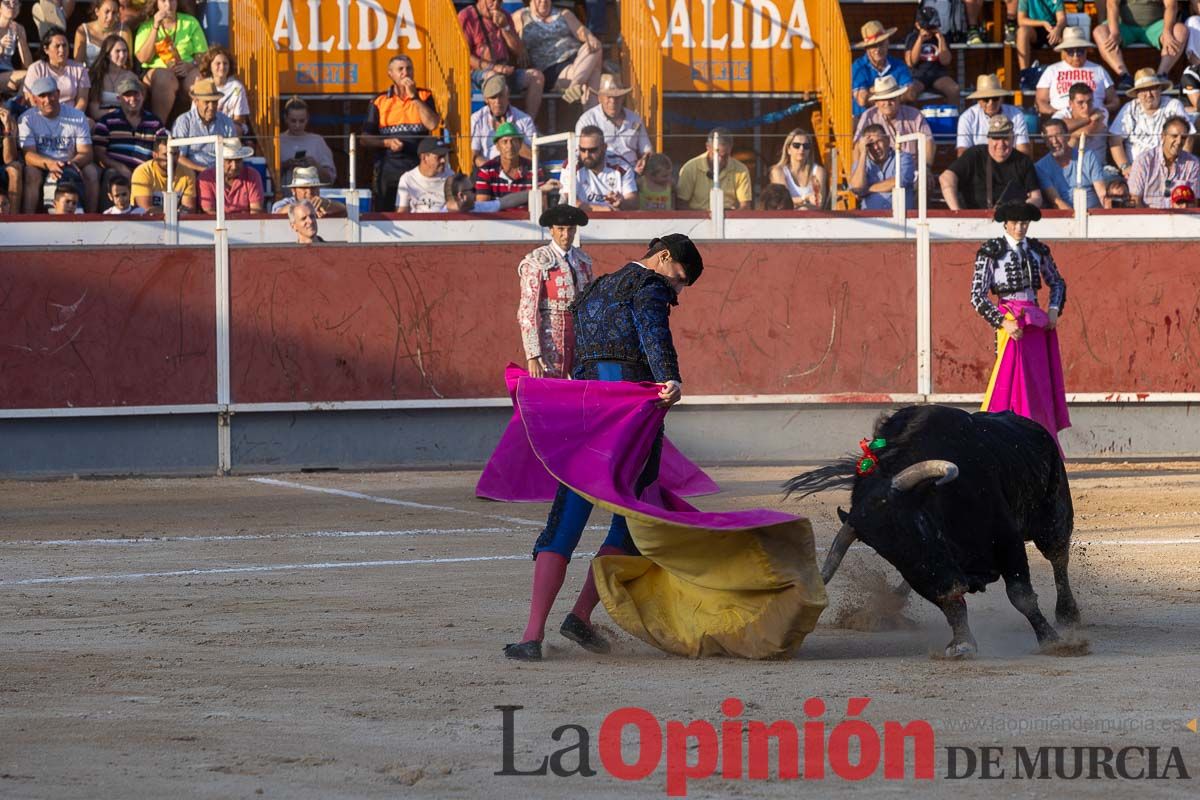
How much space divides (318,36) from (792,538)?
32.3 feet

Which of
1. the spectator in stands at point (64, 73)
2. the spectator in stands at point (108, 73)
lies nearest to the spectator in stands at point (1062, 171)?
the spectator in stands at point (108, 73)

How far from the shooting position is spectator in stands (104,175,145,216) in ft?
42.4

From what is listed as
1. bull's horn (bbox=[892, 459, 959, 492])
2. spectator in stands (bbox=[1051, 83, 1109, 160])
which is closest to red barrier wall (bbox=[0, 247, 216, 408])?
spectator in stands (bbox=[1051, 83, 1109, 160])

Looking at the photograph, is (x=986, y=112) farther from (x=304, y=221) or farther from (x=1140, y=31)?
(x=304, y=221)

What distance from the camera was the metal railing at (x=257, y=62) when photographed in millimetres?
14289

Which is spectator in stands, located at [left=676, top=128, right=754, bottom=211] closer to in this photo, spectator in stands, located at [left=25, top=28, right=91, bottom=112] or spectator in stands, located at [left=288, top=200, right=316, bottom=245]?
spectator in stands, located at [left=288, top=200, right=316, bottom=245]

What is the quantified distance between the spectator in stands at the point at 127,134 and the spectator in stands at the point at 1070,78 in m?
6.97

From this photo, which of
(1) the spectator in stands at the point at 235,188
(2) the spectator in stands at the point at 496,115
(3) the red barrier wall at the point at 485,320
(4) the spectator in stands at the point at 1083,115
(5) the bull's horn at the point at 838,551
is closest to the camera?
(5) the bull's horn at the point at 838,551

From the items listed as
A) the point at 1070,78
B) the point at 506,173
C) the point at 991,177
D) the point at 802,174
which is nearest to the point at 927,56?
the point at 1070,78

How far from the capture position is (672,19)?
15.0m

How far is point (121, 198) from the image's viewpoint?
1297 cm

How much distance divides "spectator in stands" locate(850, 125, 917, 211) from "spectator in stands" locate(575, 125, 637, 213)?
5.49 feet

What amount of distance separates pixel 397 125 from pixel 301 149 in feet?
2.54

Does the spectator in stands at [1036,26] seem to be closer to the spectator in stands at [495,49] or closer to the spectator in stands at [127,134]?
the spectator in stands at [495,49]
